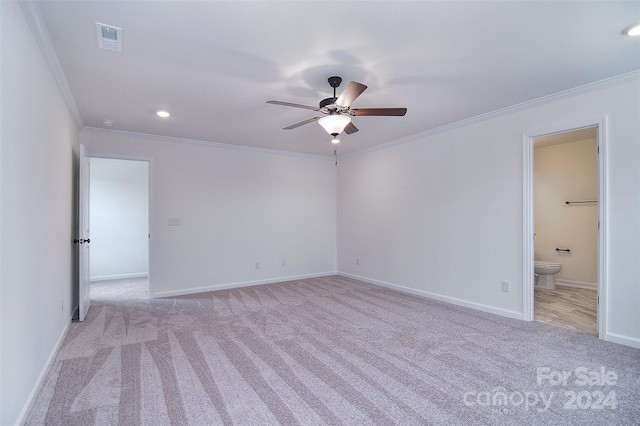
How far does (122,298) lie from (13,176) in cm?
352

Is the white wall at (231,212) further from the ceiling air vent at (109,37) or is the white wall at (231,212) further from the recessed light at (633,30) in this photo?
the recessed light at (633,30)

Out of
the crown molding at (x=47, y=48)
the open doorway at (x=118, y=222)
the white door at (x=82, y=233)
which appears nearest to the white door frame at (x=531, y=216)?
the crown molding at (x=47, y=48)

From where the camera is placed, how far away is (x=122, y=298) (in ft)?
15.4

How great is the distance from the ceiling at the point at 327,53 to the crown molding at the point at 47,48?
0.13 ft

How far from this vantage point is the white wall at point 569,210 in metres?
5.29

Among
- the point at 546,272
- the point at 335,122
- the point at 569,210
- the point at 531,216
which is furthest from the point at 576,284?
the point at 335,122

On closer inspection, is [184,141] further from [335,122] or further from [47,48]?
[335,122]

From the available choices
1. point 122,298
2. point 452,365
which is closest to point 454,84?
point 452,365

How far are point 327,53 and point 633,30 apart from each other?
2091mm

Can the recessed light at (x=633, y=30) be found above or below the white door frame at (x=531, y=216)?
above

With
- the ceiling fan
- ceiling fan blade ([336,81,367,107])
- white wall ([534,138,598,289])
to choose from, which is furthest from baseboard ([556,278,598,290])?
ceiling fan blade ([336,81,367,107])

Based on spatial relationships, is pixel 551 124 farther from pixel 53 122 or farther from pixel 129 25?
pixel 53 122

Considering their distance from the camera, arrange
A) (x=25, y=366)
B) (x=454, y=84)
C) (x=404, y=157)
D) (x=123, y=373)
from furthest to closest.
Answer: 1. (x=404, y=157)
2. (x=454, y=84)
3. (x=123, y=373)
4. (x=25, y=366)

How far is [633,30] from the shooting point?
7.06 feet
